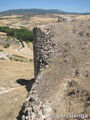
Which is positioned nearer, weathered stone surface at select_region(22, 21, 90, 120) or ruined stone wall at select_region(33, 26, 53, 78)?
weathered stone surface at select_region(22, 21, 90, 120)

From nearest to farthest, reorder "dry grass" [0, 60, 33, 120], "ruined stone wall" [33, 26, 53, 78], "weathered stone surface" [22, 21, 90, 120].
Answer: "weathered stone surface" [22, 21, 90, 120]
"dry grass" [0, 60, 33, 120]
"ruined stone wall" [33, 26, 53, 78]

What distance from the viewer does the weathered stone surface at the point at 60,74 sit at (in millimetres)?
9125

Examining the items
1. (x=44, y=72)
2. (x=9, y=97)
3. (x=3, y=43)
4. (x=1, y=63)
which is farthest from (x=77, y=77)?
(x=3, y=43)

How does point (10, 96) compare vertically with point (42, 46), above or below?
below

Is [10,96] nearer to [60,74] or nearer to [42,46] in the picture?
[42,46]

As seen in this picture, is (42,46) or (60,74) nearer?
(60,74)

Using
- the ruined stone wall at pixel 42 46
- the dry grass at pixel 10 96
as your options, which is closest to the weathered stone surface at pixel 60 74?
the ruined stone wall at pixel 42 46

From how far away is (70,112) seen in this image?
8703 millimetres

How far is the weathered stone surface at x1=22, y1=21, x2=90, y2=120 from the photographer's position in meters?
9.12

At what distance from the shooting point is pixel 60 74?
11.4 m

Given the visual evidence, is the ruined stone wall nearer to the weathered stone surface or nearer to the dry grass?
the weathered stone surface

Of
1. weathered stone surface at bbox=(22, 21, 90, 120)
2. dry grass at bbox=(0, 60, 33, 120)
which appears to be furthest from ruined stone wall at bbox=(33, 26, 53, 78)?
dry grass at bbox=(0, 60, 33, 120)

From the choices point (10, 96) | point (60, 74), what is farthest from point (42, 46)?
point (10, 96)

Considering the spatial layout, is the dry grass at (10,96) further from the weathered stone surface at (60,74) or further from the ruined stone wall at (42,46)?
the ruined stone wall at (42,46)
